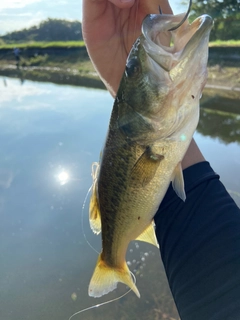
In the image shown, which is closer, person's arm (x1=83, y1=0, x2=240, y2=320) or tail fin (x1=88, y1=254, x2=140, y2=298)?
person's arm (x1=83, y1=0, x2=240, y2=320)

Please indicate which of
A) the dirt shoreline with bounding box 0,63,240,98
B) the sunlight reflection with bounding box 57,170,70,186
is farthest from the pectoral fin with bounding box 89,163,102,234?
the dirt shoreline with bounding box 0,63,240,98

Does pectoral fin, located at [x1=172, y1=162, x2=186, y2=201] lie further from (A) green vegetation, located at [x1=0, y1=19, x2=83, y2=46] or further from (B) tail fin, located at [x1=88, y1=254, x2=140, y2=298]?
(A) green vegetation, located at [x1=0, y1=19, x2=83, y2=46]

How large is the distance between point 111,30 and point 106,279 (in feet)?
4.03

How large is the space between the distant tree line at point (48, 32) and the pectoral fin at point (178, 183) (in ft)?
98.1

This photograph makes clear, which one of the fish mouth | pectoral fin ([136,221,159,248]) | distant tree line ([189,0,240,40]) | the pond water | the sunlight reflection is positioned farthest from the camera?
distant tree line ([189,0,240,40])

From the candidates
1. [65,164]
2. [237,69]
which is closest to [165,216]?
[65,164]

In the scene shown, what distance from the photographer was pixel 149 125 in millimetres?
1228

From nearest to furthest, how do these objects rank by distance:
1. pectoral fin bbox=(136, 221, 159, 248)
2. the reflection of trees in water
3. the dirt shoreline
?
pectoral fin bbox=(136, 221, 159, 248) → the reflection of trees in water → the dirt shoreline

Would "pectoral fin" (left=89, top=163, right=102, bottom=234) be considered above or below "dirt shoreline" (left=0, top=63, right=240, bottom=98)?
above

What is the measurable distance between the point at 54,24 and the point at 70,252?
31.1 meters

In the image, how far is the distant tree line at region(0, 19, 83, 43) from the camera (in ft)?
96.7

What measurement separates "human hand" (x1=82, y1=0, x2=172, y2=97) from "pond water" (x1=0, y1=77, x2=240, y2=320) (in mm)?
1238

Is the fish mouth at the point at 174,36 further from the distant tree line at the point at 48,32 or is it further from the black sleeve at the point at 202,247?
the distant tree line at the point at 48,32

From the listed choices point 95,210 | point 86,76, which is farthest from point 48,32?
point 95,210
